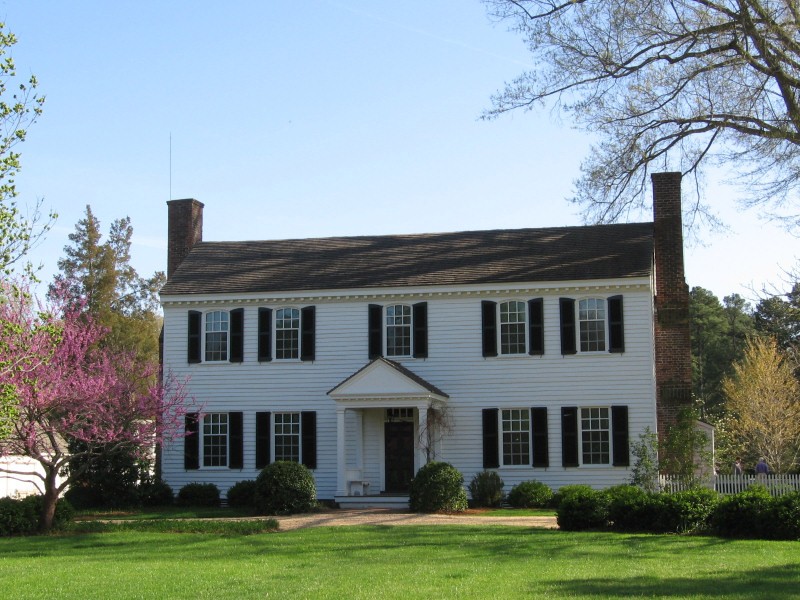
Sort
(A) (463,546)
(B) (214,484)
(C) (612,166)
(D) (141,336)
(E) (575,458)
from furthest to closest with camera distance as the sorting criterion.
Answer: (D) (141,336) < (B) (214,484) < (E) (575,458) < (C) (612,166) < (A) (463,546)

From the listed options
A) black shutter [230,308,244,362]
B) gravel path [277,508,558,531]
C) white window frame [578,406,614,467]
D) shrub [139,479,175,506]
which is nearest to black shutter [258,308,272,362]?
black shutter [230,308,244,362]

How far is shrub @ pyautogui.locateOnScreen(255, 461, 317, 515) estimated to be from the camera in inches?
965

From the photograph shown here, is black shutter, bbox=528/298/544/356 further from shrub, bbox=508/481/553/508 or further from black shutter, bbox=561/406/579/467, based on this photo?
shrub, bbox=508/481/553/508

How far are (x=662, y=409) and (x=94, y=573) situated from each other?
18402 mm

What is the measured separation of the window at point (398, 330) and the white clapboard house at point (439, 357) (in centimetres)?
4

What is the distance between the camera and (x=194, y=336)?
30266 mm

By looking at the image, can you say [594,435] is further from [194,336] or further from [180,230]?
[180,230]

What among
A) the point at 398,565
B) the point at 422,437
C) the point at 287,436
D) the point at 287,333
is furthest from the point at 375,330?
the point at 398,565

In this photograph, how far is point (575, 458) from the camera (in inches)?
1075

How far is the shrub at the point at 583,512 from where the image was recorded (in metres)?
20.0

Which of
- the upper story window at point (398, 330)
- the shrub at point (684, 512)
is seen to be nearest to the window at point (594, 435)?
the upper story window at point (398, 330)

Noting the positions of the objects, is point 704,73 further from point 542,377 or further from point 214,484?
point 214,484

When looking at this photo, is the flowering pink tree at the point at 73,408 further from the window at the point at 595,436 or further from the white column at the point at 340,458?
the window at the point at 595,436

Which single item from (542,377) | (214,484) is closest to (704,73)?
(542,377)
